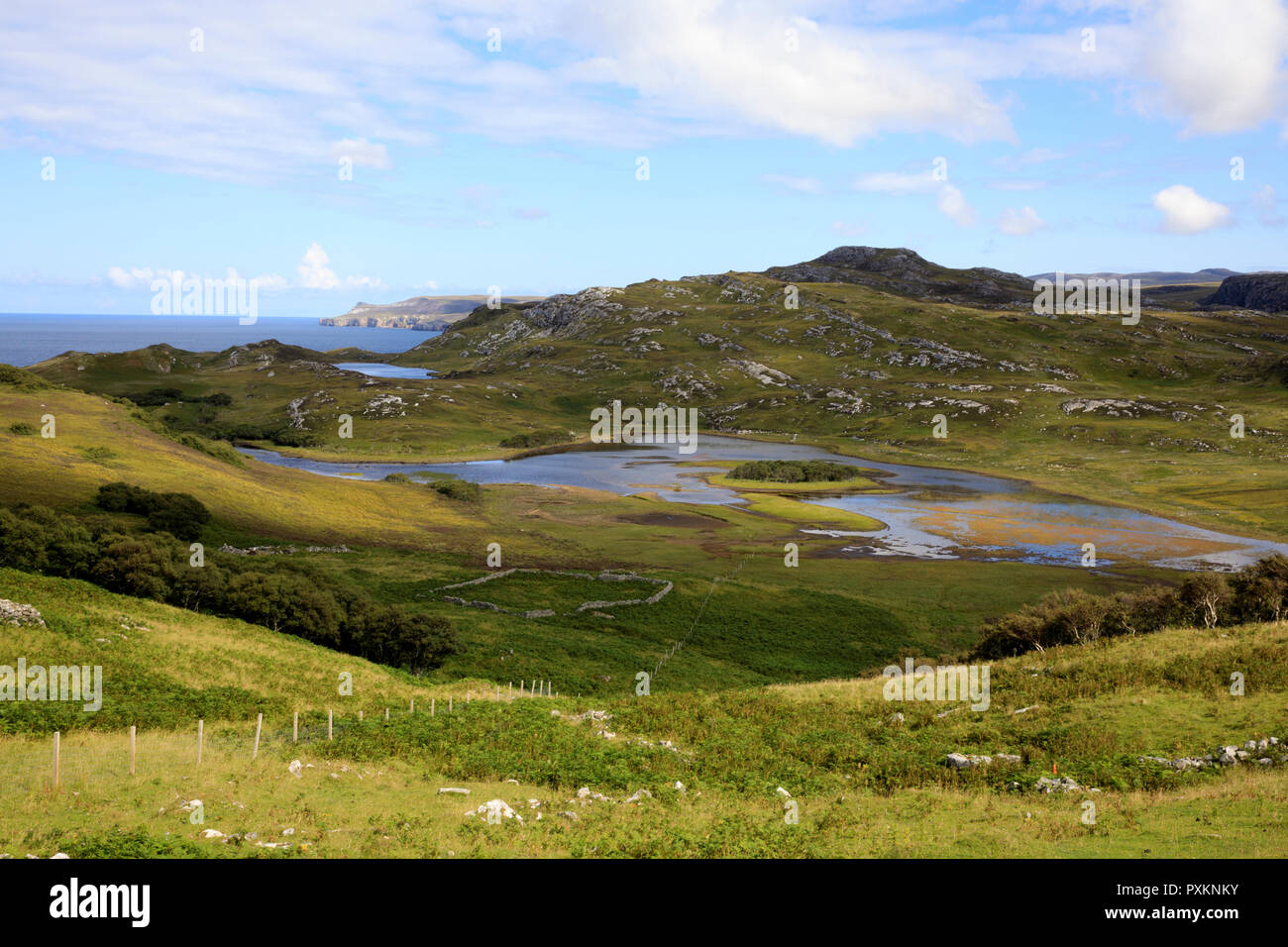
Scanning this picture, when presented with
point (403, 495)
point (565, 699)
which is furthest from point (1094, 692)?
point (403, 495)

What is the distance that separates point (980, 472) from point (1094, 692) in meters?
166

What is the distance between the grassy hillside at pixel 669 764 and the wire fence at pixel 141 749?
Answer: 151 mm

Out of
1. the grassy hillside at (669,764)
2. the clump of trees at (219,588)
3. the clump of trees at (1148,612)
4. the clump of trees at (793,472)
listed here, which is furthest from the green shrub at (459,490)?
the clump of trees at (1148,612)

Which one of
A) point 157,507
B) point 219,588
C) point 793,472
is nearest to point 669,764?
point 219,588

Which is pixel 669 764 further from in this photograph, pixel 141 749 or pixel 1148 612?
pixel 1148 612

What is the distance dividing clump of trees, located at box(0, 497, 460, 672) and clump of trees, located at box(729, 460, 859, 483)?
4932 inches

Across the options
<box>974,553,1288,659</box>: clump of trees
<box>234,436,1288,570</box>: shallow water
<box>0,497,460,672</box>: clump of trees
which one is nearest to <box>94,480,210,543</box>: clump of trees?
<box>0,497,460,672</box>: clump of trees

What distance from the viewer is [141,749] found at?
1161 inches

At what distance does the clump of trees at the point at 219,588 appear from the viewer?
187ft

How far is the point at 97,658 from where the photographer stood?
3931cm

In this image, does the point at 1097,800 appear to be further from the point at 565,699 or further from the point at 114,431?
the point at 114,431

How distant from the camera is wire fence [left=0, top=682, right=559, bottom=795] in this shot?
25.3m

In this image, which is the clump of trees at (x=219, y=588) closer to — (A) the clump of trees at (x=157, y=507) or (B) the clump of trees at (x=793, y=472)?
(A) the clump of trees at (x=157, y=507)

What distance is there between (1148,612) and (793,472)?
127 metres
